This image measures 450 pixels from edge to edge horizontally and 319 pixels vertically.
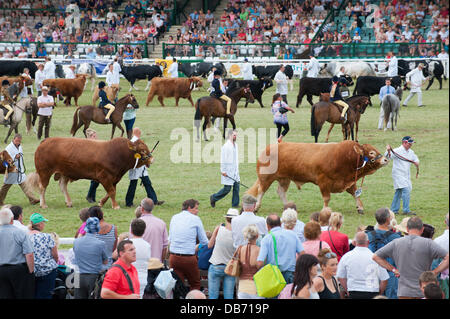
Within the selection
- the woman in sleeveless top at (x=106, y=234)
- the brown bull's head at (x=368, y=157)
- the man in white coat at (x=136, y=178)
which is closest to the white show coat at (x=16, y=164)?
the man in white coat at (x=136, y=178)

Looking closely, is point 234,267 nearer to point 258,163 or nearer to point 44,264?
point 44,264

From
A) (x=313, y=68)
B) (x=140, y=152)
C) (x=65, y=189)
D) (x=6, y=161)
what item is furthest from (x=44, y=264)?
(x=313, y=68)

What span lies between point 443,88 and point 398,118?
8239 mm

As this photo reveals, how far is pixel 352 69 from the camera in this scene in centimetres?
3369

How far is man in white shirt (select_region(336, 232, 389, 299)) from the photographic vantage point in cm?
805

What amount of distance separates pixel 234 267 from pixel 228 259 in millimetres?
636

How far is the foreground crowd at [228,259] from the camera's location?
25.1 feet

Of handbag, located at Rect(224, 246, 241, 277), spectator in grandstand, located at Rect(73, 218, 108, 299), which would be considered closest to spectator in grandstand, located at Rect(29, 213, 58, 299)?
spectator in grandstand, located at Rect(73, 218, 108, 299)

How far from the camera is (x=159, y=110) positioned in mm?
27781

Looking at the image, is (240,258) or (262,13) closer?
(240,258)

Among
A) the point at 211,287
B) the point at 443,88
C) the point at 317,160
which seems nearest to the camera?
the point at 211,287

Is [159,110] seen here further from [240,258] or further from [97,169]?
[240,258]

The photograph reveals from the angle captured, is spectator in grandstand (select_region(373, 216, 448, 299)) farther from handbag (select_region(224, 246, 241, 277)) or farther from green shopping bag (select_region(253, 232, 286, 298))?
handbag (select_region(224, 246, 241, 277))

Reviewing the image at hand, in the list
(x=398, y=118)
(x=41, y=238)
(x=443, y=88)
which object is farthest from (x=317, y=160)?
(x=443, y=88)
